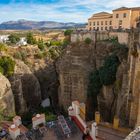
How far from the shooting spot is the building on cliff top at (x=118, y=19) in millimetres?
37500

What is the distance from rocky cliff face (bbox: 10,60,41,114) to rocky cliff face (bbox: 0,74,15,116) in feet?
9.20

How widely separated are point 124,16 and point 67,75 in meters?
14.4

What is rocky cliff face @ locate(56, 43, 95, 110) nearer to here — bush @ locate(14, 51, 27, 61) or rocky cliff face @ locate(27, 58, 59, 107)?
rocky cliff face @ locate(27, 58, 59, 107)

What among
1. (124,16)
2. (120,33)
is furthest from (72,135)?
(124,16)

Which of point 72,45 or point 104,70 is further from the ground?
point 72,45

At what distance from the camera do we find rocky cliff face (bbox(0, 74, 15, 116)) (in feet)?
84.4

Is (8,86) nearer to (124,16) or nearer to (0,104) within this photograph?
(0,104)

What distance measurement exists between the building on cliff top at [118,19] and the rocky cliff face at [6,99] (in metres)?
19.9

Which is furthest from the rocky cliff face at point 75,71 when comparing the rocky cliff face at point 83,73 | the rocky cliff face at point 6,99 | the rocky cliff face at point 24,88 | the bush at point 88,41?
the rocky cliff face at point 6,99

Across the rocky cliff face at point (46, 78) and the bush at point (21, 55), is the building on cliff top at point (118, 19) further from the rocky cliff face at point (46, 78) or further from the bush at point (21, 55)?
the bush at point (21, 55)

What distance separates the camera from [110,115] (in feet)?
84.3

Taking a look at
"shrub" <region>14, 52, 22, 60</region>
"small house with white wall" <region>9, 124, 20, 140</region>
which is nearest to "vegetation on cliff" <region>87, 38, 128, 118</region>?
"small house with white wall" <region>9, 124, 20, 140</region>

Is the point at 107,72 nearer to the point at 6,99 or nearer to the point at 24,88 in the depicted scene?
the point at 6,99

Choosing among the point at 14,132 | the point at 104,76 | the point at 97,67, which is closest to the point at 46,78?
the point at 97,67
